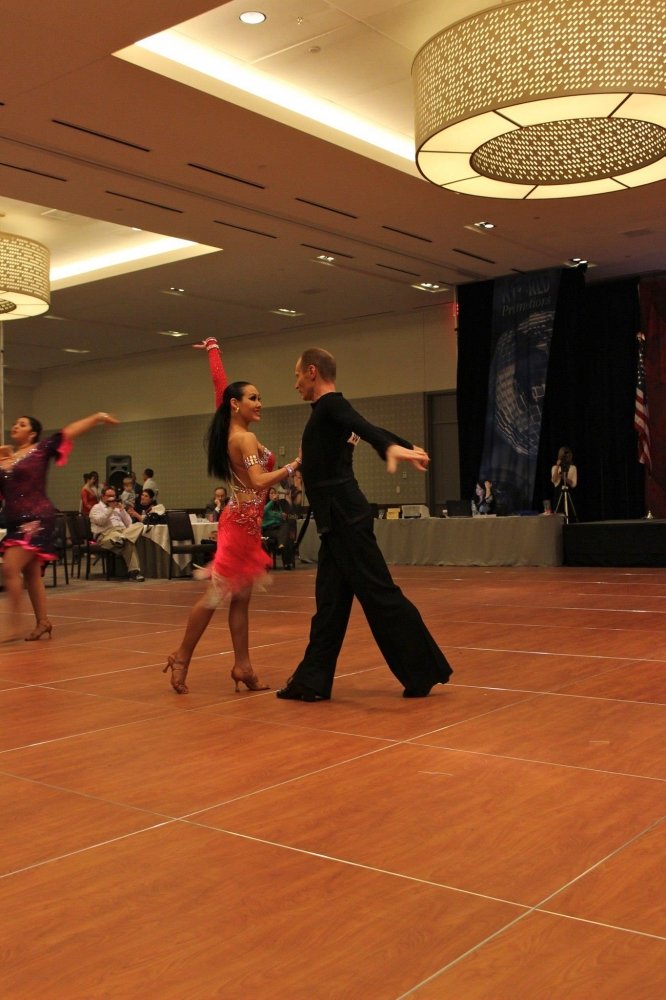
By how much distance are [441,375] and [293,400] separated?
3.33 m

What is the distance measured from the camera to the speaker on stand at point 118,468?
70.4 ft

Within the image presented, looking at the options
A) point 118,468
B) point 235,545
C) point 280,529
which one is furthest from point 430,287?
point 235,545

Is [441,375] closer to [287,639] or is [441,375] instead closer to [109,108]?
[109,108]

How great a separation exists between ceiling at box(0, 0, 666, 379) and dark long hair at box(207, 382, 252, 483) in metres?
3.81

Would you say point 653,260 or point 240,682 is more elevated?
point 653,260

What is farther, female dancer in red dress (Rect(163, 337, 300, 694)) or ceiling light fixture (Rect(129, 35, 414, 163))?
ceiling light fixture (Rect(129, 35, 414, 163))

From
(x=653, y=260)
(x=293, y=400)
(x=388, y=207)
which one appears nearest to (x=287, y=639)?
(x=388, y=207)

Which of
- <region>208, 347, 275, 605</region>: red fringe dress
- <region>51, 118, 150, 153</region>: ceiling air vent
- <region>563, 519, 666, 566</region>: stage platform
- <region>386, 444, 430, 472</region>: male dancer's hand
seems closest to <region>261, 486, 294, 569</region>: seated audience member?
<region>563, 519, 666, 566</region>: stage platform

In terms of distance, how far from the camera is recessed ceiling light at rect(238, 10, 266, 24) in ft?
25.6

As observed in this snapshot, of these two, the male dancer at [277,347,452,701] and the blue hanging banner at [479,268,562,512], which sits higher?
the blue hanging banner at [479,268,562,512]

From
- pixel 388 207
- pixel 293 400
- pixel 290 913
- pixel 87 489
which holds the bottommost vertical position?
pixel 290 913

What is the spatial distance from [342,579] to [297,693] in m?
0.52

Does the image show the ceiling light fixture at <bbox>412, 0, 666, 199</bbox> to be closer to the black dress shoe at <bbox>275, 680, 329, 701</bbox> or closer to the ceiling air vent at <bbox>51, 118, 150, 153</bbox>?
the ceiling air vent at <bbox>51, 118, 150, 153</bbox>

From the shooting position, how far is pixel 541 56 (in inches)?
255
